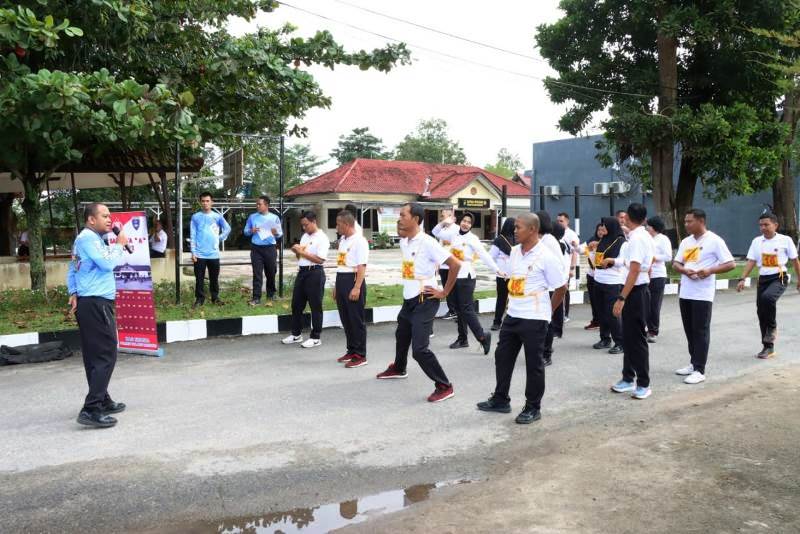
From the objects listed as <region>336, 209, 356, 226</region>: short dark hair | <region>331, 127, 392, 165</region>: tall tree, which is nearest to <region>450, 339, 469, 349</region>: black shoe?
<region>336, 209, 356, 226</region>: short dark hair

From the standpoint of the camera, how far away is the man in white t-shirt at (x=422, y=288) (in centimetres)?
585

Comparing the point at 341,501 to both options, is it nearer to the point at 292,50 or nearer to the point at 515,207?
the point at 292,50

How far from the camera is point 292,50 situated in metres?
11.9

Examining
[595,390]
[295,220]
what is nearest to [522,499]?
[595,390]

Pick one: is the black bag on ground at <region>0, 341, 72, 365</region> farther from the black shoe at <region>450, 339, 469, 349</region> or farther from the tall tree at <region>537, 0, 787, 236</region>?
the tall tree at <region>537, 0, 787, 236</region>

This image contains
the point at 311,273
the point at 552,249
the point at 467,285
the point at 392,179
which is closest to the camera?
the point at 552,249

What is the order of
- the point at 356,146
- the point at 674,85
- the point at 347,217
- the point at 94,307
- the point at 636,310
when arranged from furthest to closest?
the point at 356,146, the point at 674,85, the point at 347,217, the point at 636,310, the point at 94,307

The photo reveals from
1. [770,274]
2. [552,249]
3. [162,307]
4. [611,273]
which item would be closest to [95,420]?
[552,249]

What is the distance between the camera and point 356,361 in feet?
24.2

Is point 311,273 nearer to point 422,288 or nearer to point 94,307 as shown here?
point 422,288

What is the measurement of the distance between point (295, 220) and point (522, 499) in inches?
1472

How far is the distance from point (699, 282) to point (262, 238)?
6.66 meters

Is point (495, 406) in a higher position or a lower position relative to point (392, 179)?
lower

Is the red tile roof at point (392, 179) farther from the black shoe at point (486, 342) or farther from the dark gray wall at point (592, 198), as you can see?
the black shoe at point (486, 342)
